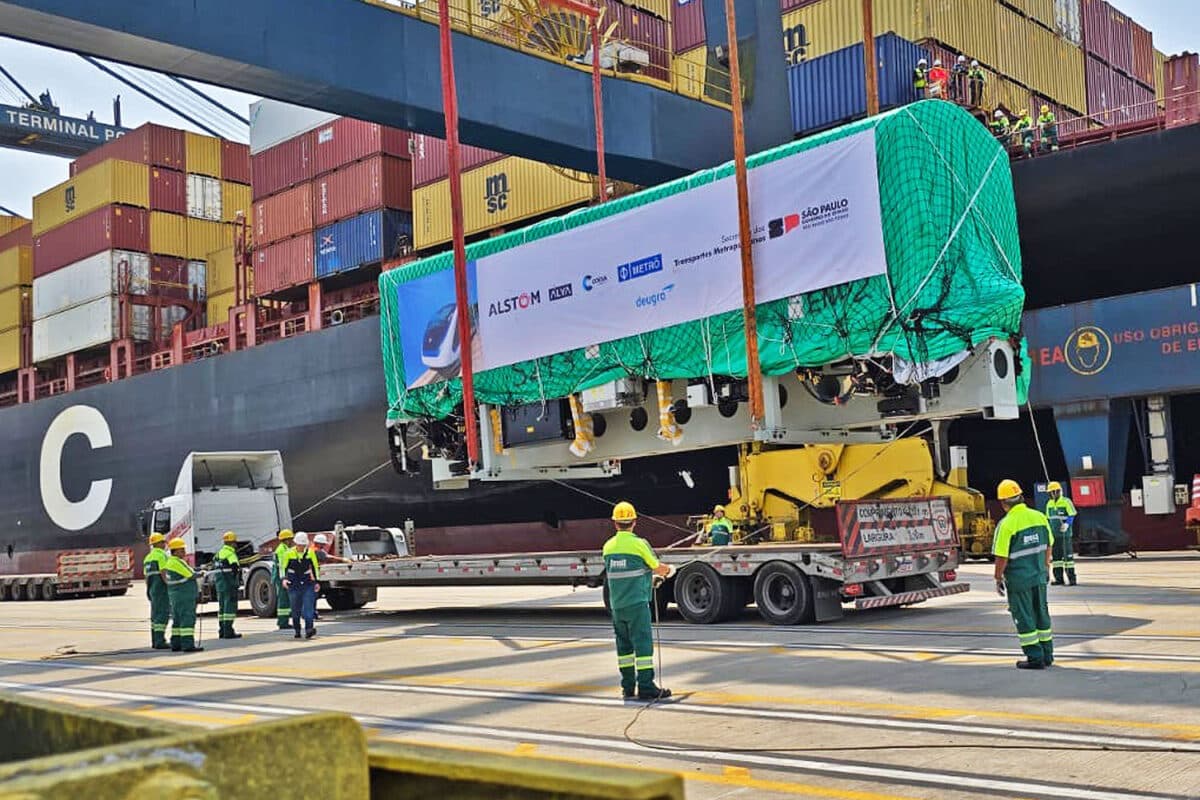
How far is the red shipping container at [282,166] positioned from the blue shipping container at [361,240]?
210cm

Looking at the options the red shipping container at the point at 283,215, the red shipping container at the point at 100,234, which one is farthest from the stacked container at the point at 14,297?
the red shipping container at the point at 283,215

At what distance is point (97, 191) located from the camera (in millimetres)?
43750

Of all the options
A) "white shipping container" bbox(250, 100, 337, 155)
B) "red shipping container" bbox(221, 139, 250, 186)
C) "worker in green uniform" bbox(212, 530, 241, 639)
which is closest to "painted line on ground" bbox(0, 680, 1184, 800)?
"worker in green uniform" bbox(212, 530, 241, 639)

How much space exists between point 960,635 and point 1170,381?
11.5 meters

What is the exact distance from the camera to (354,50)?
67.7ft

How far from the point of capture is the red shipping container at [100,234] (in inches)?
1697

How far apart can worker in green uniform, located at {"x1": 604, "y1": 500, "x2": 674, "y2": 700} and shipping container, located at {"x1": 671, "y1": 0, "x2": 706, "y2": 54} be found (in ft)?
73.1

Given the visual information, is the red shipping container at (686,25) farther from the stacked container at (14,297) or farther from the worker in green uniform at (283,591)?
the stacked container at (14,297)

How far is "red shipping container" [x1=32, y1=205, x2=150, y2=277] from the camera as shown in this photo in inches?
1697

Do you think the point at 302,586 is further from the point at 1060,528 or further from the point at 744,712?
the point at 1060,528

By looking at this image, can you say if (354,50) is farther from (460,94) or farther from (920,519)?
(920,519)

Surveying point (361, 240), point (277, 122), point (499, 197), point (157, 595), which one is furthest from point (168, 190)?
point (157, 595)

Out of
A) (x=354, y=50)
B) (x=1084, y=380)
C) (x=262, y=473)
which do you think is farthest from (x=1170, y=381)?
(x=262, y=473)

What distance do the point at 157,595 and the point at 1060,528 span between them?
482 inches
